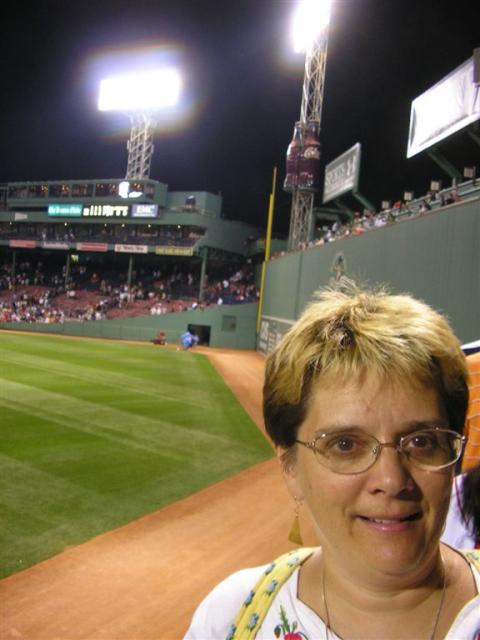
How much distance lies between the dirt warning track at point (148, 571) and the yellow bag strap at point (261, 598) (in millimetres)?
3224

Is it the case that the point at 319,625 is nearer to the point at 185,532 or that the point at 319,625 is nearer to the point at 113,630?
the point at 113,630

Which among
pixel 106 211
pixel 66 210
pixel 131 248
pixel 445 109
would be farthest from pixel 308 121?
pixel 66 210

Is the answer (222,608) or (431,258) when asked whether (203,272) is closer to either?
(431,258)

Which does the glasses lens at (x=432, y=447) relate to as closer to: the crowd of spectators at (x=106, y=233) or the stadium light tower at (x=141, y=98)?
the crowd of spectators at (x=106, y=233)

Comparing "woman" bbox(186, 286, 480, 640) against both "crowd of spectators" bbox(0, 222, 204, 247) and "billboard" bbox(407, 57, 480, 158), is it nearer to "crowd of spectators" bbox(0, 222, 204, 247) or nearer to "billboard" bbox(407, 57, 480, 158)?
"billboard" bbox(407, 57, 480, 158)

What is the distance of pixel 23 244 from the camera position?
43062 millimetres

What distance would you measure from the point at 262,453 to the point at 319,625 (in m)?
8.41

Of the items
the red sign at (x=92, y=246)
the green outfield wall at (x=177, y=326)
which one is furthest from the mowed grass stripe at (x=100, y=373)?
the red sign at (x=92, y=246)

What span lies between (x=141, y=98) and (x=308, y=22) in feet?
59.9

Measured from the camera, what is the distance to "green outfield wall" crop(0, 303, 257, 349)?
1335 inches

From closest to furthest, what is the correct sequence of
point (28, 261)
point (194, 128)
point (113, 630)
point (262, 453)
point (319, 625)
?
A: 1. point (319, 625)
2. point (113, 630)
3. point (262, 453)
4. point (194, 128)
5. point (28, 261)

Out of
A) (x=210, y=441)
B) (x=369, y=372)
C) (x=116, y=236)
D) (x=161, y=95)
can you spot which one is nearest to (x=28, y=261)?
(x=116, y=236)

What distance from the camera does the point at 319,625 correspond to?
1.10 metres

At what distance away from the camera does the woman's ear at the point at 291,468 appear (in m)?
1.28
